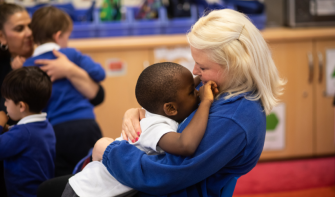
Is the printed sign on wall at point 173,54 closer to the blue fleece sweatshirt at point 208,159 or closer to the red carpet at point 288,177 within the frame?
the red carpet at point 288,177

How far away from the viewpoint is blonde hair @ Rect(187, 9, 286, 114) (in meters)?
1.15

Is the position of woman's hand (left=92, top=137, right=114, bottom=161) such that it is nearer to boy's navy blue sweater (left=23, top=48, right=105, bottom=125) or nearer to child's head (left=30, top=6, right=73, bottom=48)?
boy's navy blue sweater (left=23, top=48, right=105, bottom=125)

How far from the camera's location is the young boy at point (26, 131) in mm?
1487

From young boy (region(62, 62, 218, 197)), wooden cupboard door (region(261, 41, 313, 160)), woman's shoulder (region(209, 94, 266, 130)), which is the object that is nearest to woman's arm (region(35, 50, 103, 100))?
young boy (region(62, 62, 218, 197))

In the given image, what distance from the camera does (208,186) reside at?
1205mm

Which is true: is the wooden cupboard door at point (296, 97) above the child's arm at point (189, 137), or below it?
Result: below

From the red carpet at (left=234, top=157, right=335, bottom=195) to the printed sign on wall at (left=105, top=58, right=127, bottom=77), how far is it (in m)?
1.36

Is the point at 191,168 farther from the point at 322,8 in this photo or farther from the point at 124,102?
the point at 322,8

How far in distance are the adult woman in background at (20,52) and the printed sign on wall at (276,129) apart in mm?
1680

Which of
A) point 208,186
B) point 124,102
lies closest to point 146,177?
point 208,186

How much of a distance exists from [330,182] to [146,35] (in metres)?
2.02

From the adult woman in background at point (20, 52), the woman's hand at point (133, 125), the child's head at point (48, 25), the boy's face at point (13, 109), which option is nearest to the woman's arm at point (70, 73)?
the adult woman in background at point (20, 52)

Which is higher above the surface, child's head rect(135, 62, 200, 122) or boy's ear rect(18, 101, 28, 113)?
child's head rect(135, 62, 200, 122)

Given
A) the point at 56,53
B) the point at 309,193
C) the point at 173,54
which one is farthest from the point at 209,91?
the point at 309,193
